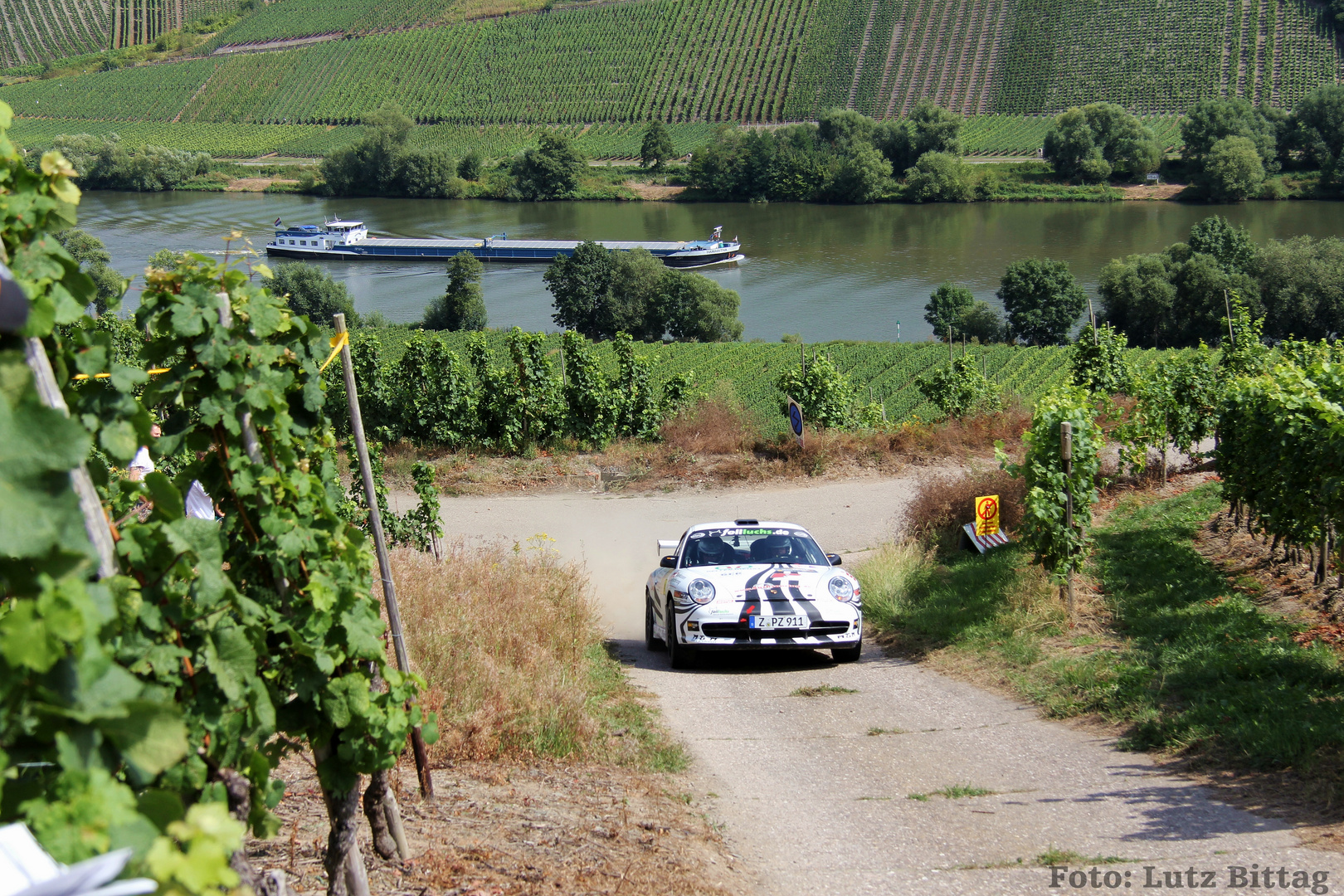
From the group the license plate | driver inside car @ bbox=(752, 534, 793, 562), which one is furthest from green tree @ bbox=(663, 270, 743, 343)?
the license plate

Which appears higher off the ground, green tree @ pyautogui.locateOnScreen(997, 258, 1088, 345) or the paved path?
green tree @ pyautogui.locateOnScreen(997, 258, 1088, 345)

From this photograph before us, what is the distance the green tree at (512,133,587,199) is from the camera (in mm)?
114438

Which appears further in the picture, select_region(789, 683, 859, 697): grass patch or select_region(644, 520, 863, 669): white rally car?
select_region(644, 520, 863, 669): white rally car

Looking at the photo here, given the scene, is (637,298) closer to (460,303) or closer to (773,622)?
(460,303)

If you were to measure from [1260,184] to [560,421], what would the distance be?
88.7 meters

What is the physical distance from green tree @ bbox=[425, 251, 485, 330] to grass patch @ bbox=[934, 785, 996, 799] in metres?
65.3

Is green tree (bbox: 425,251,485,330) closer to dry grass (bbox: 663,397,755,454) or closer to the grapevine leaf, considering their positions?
dry grass (bbox: 663,397,755,454)

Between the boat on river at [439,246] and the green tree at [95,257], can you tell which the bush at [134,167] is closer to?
the boat on river at [439,246]

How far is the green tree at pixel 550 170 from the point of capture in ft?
375

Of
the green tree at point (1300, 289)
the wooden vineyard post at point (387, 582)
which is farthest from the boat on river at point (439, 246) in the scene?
the wooden vineyard post at point (387, 582)

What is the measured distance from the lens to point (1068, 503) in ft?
38.9

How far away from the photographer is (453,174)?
11906 centimetres

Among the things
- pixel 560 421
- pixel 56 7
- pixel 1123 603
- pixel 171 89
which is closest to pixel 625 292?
pixel 560 421

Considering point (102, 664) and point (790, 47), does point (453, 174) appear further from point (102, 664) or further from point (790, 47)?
point (102, 664)
